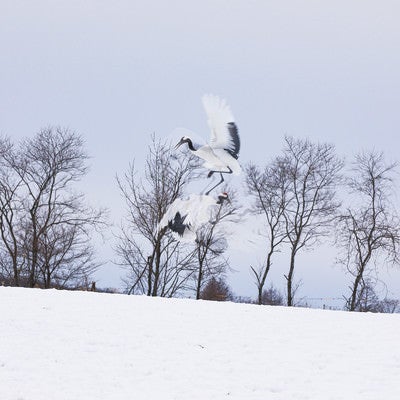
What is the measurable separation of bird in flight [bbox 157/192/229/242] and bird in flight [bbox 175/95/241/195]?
15.7 inches

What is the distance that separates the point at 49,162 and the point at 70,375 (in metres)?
20.9

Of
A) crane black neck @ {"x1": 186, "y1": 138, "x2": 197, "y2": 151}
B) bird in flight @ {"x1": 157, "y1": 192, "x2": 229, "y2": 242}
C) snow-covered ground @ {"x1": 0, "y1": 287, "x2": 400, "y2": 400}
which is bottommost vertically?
snow-covered ground @ {"x1": 0, "y1": 287, "x2": 400, "y2": 400}

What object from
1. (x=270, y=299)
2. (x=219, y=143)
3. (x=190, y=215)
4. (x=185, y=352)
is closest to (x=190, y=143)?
(x=219, y=143)

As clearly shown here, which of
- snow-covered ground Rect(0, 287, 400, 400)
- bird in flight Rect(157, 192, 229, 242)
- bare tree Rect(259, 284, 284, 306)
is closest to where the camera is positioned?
snow-covered ground Rect(0, 287, 400, 400)

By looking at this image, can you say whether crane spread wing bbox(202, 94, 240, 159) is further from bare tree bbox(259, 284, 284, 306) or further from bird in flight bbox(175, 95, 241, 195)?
bare tree bbox(259, 284, 284, 306)

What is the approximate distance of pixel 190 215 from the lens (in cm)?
1136

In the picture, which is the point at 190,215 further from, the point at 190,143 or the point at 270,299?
the point at 270,299

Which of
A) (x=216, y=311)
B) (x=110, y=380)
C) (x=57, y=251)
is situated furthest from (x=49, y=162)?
(x=110, y=380)

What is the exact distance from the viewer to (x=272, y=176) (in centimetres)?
2633

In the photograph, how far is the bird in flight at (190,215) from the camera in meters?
10.8

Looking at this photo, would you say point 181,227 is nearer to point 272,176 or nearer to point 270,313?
point 270,313

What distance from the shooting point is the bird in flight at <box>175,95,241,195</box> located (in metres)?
10.4

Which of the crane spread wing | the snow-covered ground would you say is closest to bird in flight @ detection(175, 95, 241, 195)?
the crane spread wing

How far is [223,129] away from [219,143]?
0.29 m
